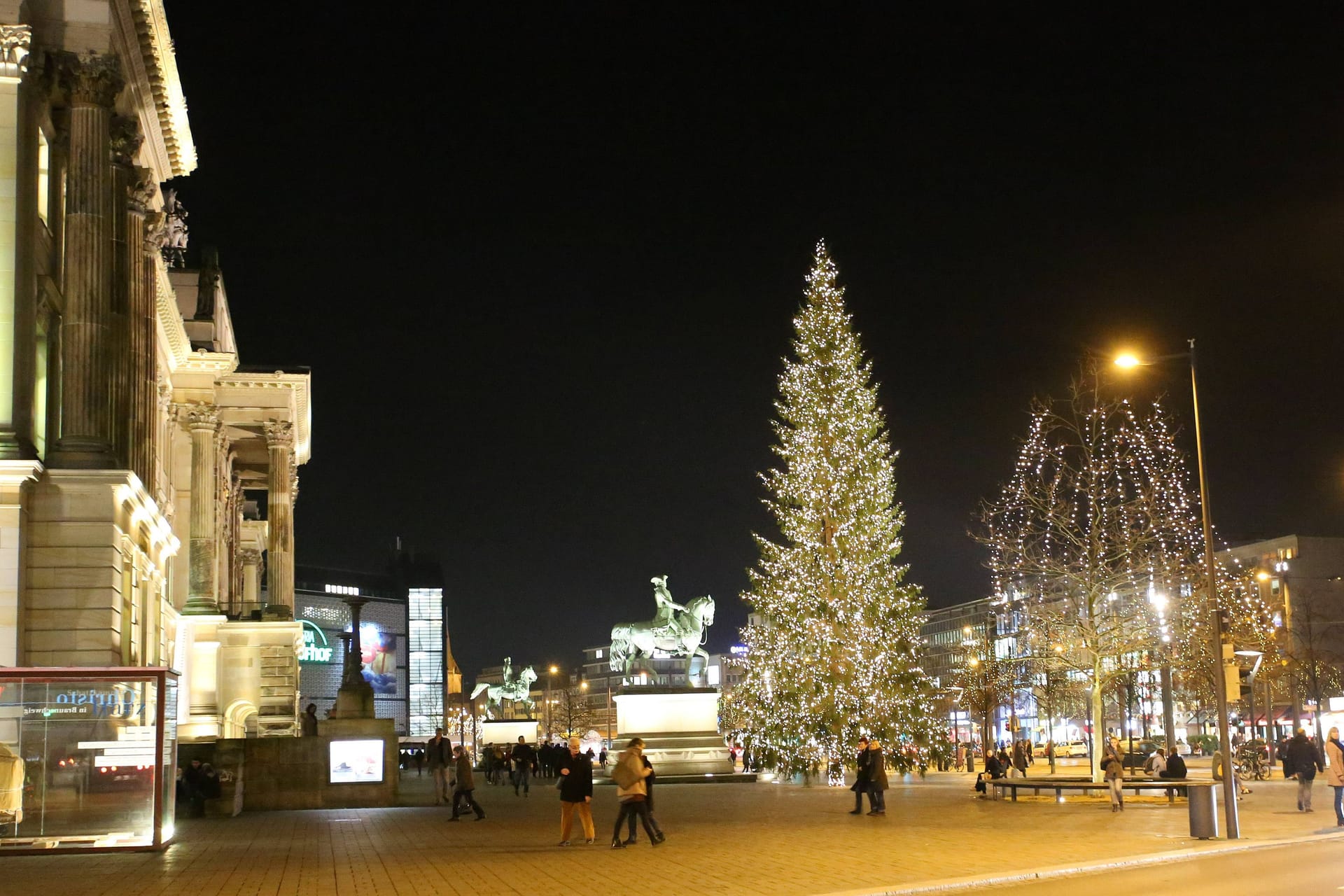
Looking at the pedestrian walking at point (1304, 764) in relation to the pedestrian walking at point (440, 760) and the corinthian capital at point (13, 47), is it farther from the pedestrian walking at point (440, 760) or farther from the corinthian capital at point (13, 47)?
the corinthian capital at point (13, 47)

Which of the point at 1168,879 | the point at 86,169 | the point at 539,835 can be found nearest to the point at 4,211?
the point at 86,169

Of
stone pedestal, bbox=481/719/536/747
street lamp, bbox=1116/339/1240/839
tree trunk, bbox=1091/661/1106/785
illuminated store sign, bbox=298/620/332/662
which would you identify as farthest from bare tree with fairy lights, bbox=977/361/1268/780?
illuminated store sign, bbox=298/620/332/662

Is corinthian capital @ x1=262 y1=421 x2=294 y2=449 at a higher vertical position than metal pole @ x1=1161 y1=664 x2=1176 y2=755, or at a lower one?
higher

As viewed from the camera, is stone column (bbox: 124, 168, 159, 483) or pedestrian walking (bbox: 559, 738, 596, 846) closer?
pedestrian walking (bbox: 559, 738, 596, 846)

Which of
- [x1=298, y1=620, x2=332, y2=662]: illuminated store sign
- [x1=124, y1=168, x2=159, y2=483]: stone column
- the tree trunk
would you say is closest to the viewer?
[x1=124, y1=168, x2=159, y2=483]: stone column

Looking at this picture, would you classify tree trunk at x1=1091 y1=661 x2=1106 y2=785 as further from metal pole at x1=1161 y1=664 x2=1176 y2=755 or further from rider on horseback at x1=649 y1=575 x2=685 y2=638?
rider on horseback at x1=649 y1=575 x2=685 y2=638

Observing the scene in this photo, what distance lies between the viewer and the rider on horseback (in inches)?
2442

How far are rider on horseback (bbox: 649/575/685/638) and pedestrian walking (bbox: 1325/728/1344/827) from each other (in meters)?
36.4

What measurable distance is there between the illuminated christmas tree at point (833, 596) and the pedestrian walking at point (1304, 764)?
63.3ft

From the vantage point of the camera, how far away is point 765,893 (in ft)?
55.0

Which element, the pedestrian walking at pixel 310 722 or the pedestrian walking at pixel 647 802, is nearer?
the pedestrian walking at pixel 647 802

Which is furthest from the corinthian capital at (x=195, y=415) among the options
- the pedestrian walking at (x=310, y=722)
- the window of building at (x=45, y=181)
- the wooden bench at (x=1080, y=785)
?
the wooden bench at (x=1080, y=785)

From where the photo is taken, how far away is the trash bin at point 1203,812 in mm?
23891

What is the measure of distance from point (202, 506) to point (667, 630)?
19060 mm
